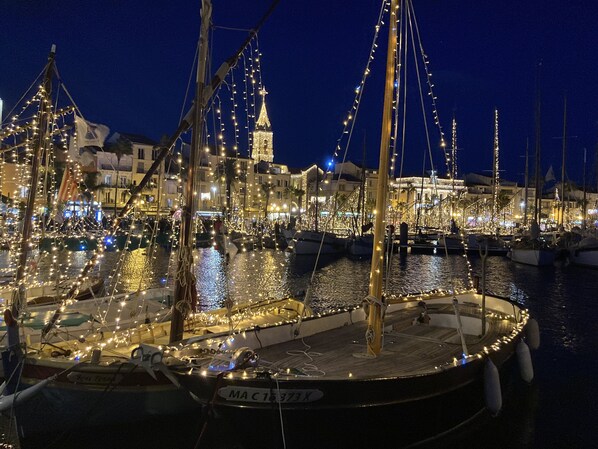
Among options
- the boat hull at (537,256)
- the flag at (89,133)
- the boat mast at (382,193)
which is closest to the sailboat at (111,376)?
the boat mast at (382,193)

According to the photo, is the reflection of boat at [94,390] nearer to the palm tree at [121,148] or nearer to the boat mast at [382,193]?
the boat mast at [382,193]

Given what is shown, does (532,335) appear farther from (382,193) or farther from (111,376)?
(111,376)

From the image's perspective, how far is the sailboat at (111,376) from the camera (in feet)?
28.9

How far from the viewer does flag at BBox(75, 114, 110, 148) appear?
14430 millimetres

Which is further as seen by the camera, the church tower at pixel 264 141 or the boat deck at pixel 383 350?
the church tower at pixel 264 141

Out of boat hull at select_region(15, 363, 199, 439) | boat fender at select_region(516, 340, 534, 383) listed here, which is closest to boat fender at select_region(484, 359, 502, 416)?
boat fender at select_region(516, 340, 534, 383)

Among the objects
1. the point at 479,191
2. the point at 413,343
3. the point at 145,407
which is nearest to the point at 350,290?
the point at 413,343

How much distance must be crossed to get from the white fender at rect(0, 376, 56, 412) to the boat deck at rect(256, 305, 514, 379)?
390 centimetres

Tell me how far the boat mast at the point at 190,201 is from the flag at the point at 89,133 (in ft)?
18.5

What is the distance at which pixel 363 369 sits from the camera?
9188mm

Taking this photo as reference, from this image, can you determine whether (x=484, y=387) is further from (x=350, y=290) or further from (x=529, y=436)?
(x=350, y=290)

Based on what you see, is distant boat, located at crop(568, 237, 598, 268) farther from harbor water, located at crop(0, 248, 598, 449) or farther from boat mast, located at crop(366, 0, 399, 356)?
boat mast, located at crop(366, 0, 399, 356)

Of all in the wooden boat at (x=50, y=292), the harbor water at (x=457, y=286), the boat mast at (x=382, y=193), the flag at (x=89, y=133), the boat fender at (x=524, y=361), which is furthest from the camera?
the wooden boat at (x=50, y=292)

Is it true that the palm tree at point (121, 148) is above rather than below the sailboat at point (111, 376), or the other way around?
above
